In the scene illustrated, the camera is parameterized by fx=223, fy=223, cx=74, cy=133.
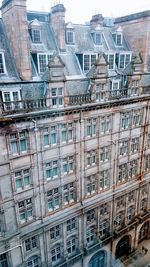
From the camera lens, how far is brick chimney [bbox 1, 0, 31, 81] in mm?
17467

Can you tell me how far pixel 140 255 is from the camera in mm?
31156

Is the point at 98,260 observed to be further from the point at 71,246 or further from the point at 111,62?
the point at 111,62

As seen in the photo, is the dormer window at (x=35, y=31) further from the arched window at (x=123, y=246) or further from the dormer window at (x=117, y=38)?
the arched window at (x=123, y=246)

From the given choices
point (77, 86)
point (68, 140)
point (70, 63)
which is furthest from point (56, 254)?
point (70, 63)

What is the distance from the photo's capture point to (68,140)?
20.3 m

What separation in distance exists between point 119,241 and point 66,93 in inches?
852

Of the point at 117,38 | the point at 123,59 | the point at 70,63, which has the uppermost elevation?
the point at 117,38

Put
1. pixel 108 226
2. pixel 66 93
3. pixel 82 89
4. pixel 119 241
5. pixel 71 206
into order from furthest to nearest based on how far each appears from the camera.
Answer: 1. pixel 119 241
2. pixel 108 226
3. pixel 71 206
4. pixel 82 89
5. pixel 66 93

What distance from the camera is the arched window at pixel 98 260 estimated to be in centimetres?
2736

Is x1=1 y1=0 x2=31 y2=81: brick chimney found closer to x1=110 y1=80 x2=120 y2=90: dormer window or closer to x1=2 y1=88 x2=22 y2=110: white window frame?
x1=2 y1=88 x2=22 y2=110: white window frame

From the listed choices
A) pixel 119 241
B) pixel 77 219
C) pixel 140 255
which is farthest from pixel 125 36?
pixel 140 255

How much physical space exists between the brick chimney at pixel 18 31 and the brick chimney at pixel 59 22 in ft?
13.4

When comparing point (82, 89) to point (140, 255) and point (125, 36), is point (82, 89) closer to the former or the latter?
point (125, 36)

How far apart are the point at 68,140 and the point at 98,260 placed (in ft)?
57.5
